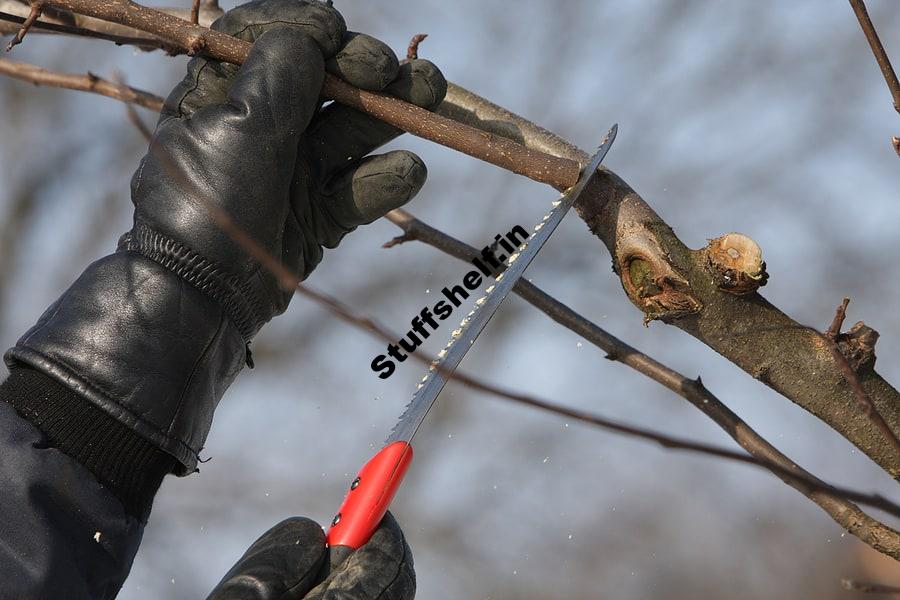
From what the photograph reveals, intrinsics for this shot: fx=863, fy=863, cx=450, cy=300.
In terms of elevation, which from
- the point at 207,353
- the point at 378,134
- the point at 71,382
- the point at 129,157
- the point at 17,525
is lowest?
the point at 17,525

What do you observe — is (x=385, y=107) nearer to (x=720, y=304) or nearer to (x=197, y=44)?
(x=197, y=44)

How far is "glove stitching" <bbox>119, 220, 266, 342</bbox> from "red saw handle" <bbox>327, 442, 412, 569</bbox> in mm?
471

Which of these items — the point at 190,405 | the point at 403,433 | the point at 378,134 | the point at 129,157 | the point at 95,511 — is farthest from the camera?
the point at 129,157

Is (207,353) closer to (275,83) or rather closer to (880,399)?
(275,83)

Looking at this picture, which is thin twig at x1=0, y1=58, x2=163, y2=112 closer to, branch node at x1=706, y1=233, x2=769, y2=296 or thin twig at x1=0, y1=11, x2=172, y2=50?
thin twig at x1=0, y1=11, x2=172, y2=50

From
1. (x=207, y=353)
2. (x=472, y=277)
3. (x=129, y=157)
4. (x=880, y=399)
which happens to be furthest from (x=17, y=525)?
(x=129, y=157)

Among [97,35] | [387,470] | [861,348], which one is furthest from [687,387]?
[97,35]

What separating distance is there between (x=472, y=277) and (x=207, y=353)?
504 millimetres

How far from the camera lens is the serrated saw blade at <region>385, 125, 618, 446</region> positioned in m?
1.28

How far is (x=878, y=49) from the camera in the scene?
3.99 feet

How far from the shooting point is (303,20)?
1.49 metres

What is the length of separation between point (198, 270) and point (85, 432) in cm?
32

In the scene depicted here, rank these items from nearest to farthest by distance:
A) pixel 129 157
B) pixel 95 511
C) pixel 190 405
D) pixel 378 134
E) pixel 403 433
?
pixel 403 433 < pixel 95 511 < pixel 190 405 < pixel 378 134 < pixel 129 157

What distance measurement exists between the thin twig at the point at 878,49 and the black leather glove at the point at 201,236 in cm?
69
